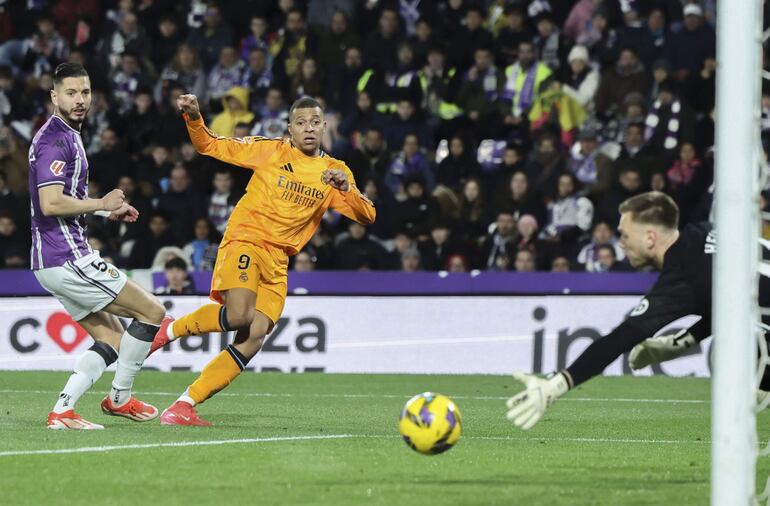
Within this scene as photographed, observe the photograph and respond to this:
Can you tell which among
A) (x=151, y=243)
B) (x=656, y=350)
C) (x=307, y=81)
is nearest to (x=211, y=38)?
(x=307, y=81)

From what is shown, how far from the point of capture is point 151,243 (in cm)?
1839

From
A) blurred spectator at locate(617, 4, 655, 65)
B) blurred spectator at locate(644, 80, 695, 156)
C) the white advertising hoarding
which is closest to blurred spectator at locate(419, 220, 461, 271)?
the white advertising hoarding

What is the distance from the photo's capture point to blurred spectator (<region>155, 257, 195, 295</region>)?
16.6m

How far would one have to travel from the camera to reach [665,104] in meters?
18.7

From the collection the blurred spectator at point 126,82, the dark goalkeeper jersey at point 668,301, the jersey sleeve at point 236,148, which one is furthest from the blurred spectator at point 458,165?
the dark goalkeeper jersey at point 668,301

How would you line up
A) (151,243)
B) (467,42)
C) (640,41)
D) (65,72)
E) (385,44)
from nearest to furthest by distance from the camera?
(65,72) → (151,243) → (640,41) → (467,42) → (385,44)

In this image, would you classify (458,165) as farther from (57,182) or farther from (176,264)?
(57,182)

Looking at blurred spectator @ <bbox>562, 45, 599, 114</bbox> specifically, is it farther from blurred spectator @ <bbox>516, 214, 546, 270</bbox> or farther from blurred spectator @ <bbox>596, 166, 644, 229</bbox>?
blurred spectator @ <bbox>516, 214, 546, 270</bbox>

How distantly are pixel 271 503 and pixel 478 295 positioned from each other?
10.7 m

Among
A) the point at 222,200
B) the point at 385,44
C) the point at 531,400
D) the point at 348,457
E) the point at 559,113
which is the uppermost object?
the point at 385,44

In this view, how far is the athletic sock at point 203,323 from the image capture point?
979 centimetres

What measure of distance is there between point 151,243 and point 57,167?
969 cm

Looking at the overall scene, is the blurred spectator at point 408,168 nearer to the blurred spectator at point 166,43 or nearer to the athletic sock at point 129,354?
the blurred spectator at point 166,43

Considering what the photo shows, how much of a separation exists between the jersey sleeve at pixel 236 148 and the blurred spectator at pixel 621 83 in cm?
972
